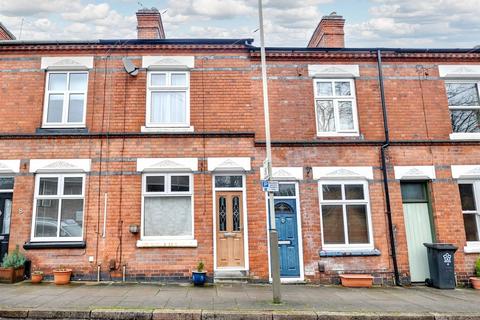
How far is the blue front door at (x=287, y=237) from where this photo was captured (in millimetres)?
9844

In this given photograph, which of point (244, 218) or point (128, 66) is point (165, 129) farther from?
point (244, 218)

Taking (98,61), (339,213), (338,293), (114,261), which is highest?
(98,61)

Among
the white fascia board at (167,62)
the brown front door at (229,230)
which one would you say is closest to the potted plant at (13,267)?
the brown front door at (229,230)

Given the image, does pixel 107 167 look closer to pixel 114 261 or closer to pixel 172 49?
pixel 114 261

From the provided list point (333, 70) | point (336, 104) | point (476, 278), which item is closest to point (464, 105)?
point (336, 104)

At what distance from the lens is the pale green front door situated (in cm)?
1009

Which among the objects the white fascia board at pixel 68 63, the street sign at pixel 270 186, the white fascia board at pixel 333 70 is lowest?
the street sign at pixel 270 186

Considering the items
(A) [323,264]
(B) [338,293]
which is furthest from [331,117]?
(B) [338,293]

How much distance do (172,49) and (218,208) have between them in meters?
5.32

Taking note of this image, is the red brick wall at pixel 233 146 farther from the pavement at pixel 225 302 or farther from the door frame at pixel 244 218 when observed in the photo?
the pavement at pixel 225 302

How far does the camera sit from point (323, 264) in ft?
32.2

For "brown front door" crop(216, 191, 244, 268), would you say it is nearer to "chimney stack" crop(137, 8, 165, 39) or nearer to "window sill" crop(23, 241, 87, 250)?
"window sill" crop(23, 241, 87, 250)

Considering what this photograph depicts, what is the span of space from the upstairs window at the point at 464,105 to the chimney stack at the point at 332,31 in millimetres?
3920

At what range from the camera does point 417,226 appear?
10.4 m
